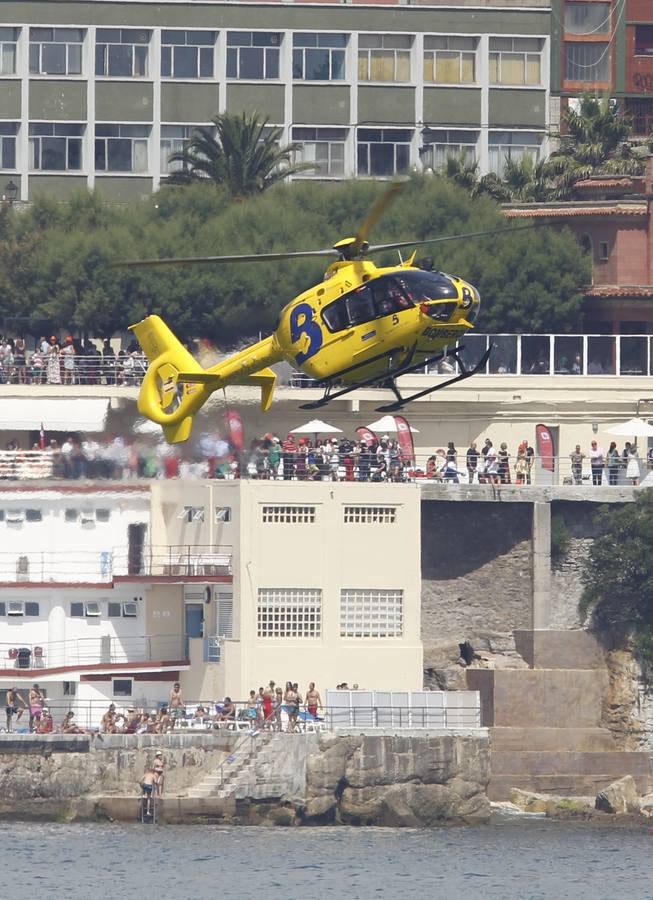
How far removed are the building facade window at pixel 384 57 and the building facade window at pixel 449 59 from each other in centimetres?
88

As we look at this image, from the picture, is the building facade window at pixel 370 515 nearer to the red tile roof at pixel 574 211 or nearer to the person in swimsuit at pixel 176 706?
the person in swimsuit at pixel 176 706

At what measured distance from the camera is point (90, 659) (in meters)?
88.6

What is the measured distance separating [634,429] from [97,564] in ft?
58.6

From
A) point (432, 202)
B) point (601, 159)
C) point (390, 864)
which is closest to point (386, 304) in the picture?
point (390, 864)

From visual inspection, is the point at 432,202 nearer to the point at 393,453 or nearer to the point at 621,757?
the point at 393,453

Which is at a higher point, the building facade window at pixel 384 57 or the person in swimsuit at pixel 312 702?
the building facade window at pixel 384 57

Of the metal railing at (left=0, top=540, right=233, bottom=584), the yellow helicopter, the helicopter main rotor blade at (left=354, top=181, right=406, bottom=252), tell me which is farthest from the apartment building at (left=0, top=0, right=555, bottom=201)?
the helicopter main rotor blade at (left=354, top=181, right=406, bottom=252)

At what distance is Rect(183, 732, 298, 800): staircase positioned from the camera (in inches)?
3221

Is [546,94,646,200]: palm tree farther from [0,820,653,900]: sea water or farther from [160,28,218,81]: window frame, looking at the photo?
[0,820,653,900]: sea water

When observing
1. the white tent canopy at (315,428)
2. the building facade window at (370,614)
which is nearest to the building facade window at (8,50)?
the white tent canopy at (315,428)

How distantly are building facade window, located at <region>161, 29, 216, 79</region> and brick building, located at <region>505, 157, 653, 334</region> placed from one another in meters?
21.0

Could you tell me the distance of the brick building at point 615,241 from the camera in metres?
106

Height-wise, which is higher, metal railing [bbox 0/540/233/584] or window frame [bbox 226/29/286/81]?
window frame [bbox 226/29/286/81]

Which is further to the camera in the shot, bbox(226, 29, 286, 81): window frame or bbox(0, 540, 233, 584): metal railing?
bbox(226, 29, 286, 81): window frame
